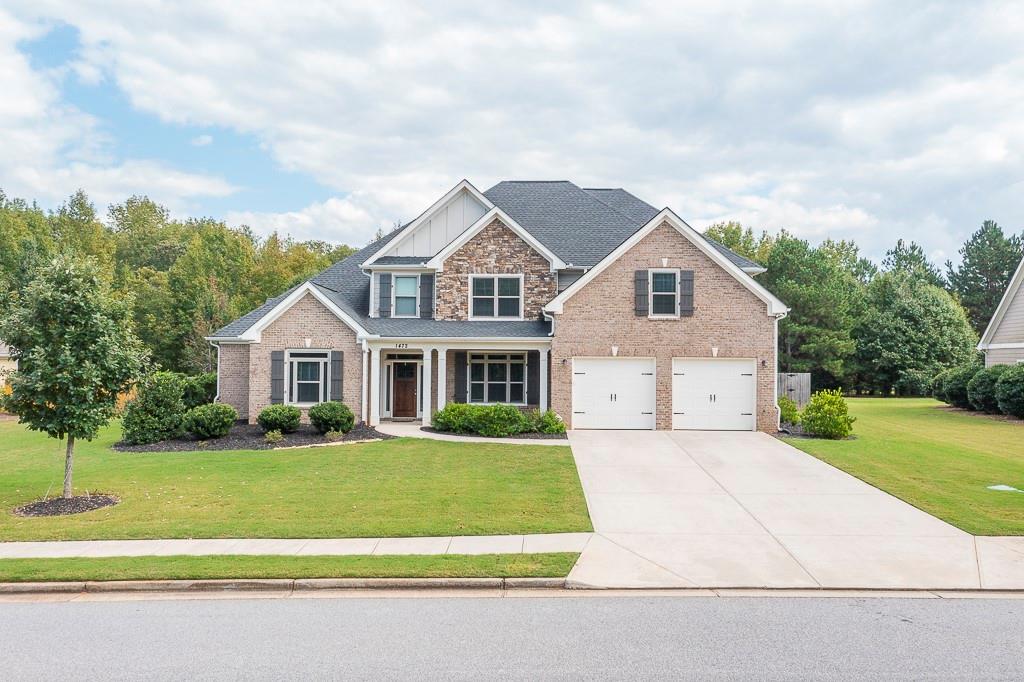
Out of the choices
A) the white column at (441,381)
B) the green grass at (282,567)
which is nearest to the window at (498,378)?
the white column at (441,381)

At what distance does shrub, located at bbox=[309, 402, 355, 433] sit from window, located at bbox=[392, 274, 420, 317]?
15.7 ft

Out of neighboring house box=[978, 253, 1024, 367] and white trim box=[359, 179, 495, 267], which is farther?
neighboring house box=[978, 253, 1024, 367]

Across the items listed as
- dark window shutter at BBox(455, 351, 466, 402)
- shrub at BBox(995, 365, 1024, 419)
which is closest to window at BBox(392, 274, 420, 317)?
dark window shutter at BBox(455, 351, 466, 402)

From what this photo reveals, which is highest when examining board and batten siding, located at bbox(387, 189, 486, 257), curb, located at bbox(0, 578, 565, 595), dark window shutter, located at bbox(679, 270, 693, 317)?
board and batten siding, located at bbox(387, 189, 486, 257)

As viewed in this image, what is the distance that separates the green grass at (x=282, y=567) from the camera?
7.52m

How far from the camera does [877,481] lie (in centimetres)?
1291

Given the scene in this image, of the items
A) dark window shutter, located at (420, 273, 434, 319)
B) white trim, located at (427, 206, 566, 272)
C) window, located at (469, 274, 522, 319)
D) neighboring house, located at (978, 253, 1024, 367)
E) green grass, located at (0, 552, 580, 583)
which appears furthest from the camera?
neighboring house, located at (978, 253, 1024, 367)

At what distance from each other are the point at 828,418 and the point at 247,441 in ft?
53.7

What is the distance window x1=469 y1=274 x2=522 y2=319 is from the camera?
2256cm

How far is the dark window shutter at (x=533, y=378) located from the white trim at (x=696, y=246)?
9.52 ft

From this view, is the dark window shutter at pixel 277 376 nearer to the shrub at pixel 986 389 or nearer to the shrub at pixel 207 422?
the shrub at pixel 207 422

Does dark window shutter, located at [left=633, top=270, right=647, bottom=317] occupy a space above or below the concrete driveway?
above

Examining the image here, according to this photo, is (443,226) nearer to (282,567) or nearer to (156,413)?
(156,413)

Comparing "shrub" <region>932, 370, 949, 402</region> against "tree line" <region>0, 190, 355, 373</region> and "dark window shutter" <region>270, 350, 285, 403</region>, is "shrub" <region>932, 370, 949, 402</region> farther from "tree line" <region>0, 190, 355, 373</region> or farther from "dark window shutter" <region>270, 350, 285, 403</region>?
"tree line" <region>0, 190, 355, 373</region>
